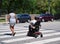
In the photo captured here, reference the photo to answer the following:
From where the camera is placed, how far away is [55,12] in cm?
5375

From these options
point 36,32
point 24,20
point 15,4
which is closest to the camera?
point 36,32

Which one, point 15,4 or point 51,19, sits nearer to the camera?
point 51,19

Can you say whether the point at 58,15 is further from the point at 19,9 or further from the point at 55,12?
the point at 19,9

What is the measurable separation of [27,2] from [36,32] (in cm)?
3796

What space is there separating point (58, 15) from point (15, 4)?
10261 millimetres

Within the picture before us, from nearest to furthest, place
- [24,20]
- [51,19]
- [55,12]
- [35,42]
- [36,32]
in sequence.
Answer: [35,42], [36,32], [24,20], [51,19], [55,12]

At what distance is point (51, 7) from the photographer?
2238 inches

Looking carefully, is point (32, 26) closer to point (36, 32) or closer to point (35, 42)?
point (36, 32)

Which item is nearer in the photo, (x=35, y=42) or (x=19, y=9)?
(x=35, y=42)

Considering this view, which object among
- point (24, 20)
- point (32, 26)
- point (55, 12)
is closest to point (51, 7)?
point (55, 12)

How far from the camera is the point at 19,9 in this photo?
5262cm

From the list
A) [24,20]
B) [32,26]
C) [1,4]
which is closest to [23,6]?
[1,4]

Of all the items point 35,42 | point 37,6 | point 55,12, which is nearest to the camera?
point 35,42

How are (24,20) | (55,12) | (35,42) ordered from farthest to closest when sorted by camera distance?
1. (55,12)
2. (24,20)
3. (35,42)
